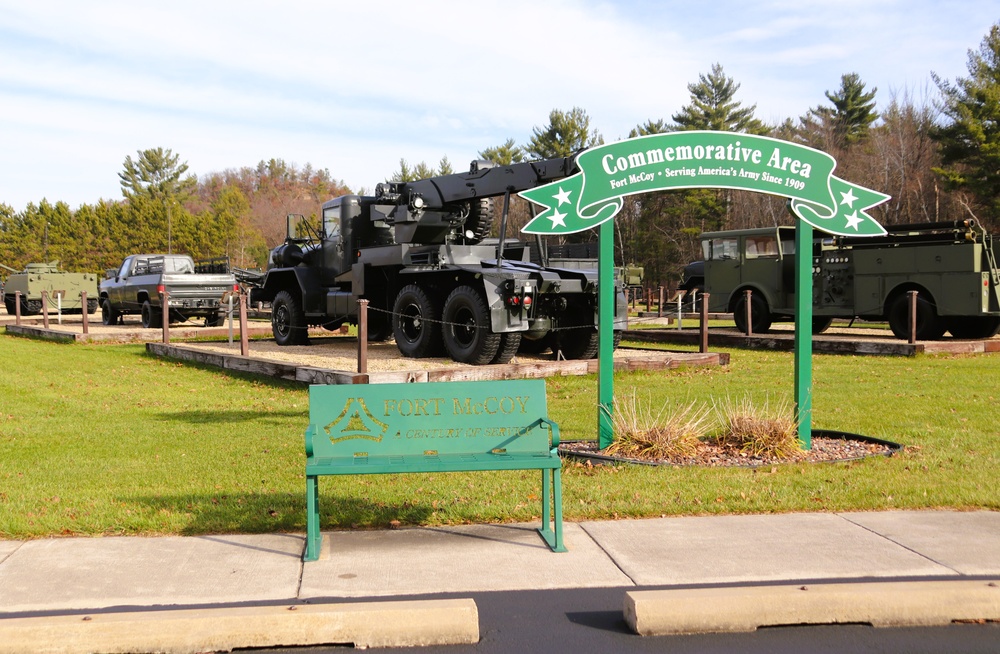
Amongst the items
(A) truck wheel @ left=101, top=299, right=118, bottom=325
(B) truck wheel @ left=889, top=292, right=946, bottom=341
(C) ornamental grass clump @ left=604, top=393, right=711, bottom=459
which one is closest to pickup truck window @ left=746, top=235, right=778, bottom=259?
(B) truck wheel @ left=889, top=292, right=946, bottom=341

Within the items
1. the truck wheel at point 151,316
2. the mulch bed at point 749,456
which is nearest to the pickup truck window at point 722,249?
the truck wheel at point 151,316

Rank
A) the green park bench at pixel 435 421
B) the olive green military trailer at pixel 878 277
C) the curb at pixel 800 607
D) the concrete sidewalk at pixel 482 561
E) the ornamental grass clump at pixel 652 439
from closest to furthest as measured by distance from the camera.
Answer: the curb at pixel 800 607, the concrete sidewalk at pixel 482 561, the green park bench at pixel 435 421, the ornamental grass clump at pixel 652 439, the olive green military trailer at pixel 878 277

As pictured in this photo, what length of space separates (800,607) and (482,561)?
5.41ft

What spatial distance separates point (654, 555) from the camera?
17.3 ft

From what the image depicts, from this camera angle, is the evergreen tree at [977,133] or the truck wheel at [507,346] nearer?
the truck wheel at [507,346]

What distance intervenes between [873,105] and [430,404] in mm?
63294

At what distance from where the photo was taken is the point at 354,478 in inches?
284

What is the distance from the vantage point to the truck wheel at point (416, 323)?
1498 centimetres

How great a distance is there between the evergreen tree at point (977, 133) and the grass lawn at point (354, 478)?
29.2 meters

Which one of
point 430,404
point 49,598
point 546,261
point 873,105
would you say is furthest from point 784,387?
point 873,105

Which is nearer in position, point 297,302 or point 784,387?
point 784,387

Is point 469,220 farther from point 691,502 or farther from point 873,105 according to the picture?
point 873,105

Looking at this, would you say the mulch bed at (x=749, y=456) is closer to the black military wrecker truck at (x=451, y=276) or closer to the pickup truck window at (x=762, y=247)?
the black military wrecker truck at (x=451, y=276)

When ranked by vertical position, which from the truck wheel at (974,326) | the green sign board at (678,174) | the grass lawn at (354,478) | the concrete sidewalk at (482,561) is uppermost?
the green sign board at (678,174)
